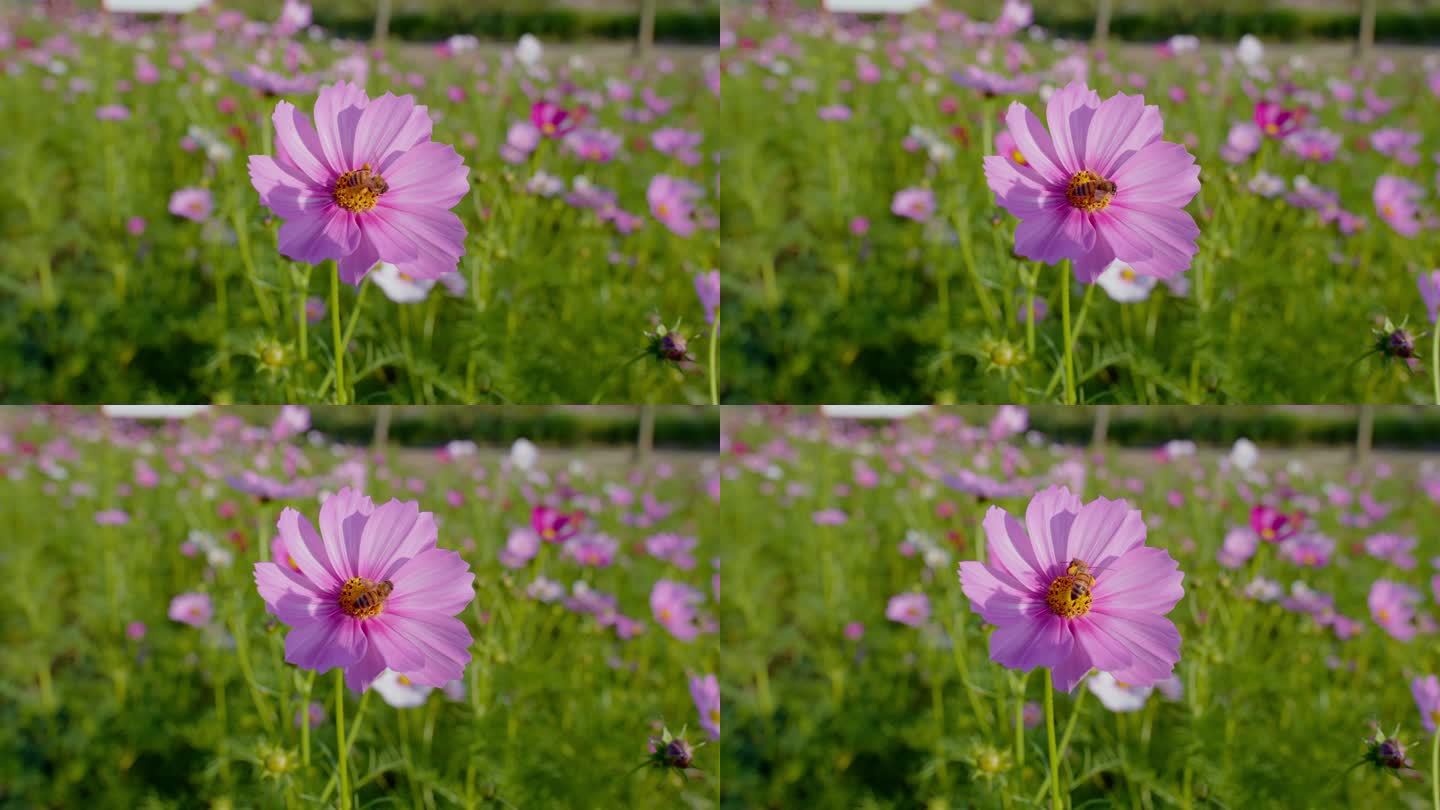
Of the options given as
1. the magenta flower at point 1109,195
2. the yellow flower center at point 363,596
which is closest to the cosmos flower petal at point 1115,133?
the magenta flower at point 1109,195

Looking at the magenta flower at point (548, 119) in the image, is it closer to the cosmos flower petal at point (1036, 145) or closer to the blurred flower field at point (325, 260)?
the blurred flower field at point (325, 260)

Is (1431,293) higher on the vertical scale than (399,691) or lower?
higher

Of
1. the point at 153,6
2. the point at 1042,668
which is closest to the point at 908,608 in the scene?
the point at 1042,668

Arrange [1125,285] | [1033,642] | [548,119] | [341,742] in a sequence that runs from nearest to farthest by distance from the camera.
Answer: [1033,642], [341,742], [1125,285], [548,119]

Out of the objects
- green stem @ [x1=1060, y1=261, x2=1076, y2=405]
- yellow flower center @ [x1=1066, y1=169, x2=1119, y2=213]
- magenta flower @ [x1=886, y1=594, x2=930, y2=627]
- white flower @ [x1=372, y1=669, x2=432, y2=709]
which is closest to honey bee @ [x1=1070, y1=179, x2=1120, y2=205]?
yellow flower center @ [x1=1066, y1=169, x2=1119, y2=213]

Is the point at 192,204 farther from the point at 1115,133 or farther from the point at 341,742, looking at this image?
the point at 1115,133

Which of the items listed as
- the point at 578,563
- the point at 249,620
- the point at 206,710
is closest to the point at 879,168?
the point at 578,563
